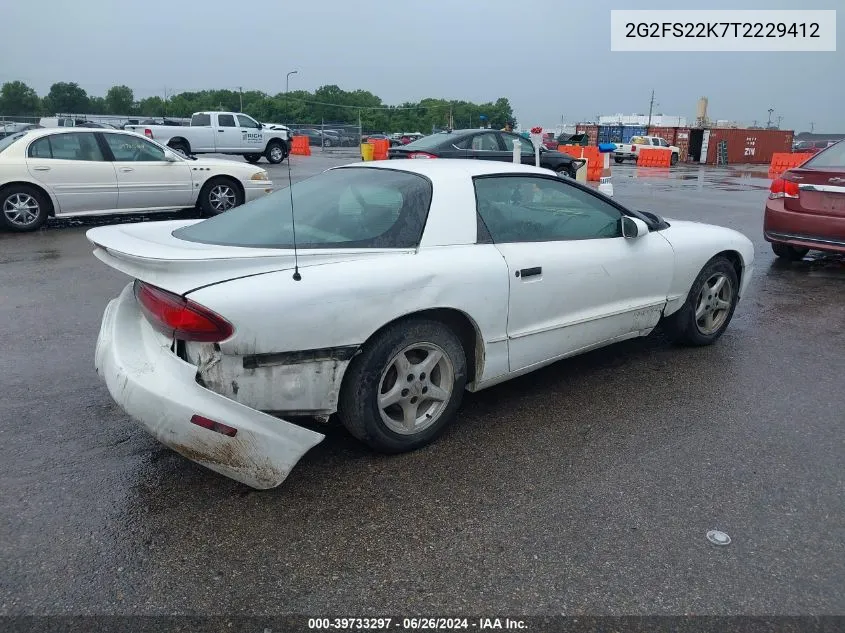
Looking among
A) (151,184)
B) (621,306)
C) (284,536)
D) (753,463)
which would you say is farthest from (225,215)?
(151,184)

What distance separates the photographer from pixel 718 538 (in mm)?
2631

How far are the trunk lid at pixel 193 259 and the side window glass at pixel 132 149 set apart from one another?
23.3 feet

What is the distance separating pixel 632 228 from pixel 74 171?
26.4 feet

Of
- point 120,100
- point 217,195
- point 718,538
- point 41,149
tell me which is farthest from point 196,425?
point 120,100

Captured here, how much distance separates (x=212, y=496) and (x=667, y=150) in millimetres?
35636

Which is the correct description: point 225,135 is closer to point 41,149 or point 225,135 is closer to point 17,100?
point 41,149

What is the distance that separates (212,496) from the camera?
2883 mm

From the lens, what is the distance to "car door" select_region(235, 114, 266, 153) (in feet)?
77.9

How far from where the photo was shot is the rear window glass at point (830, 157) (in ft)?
24.0

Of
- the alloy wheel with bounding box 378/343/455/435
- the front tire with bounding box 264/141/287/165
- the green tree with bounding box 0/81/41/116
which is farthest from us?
the green tree with bounding box 0/81/41/116

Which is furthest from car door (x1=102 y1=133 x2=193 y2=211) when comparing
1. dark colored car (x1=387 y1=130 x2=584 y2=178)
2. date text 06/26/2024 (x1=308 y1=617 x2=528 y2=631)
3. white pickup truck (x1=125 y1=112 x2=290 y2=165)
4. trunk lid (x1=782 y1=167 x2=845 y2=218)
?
white pickup truck (x1=125 y1=112 x2=290 y2=165)

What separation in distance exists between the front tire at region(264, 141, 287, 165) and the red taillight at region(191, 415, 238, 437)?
23052 mm

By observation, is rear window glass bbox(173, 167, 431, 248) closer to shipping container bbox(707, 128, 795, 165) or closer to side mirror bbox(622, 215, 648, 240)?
→ side mirror bbox(622, 215, 648, 240)

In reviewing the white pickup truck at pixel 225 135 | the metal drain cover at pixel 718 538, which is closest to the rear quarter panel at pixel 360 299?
the metal drain cover at pixel 718 538
